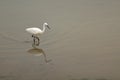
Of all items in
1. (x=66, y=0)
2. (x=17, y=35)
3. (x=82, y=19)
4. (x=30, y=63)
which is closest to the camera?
(x=30, y=63)

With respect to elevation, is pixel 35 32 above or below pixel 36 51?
above

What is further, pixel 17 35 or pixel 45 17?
pixel 45 17

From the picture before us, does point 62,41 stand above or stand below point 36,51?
above

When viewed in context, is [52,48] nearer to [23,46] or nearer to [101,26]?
[23,46]

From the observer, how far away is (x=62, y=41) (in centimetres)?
176

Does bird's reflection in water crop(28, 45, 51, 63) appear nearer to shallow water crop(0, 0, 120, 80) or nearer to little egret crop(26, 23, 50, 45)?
shallow water crop(0, 0, 120, 80)

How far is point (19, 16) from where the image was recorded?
2.18m

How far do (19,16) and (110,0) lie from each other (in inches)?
34.8

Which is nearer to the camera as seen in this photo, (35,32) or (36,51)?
(36,51)

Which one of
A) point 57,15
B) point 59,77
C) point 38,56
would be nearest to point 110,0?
point 57,15

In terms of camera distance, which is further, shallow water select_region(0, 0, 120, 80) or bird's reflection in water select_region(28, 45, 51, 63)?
bird's reflection in water select_region(28, 45, 51, 63)

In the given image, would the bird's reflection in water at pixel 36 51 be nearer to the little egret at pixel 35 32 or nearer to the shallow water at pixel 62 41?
the shallow water at pixel 62 41

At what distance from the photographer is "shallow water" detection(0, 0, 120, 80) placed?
1426mm

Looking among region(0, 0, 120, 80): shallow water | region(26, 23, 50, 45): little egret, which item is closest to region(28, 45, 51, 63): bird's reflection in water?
region(0, 0, 120, 80): shallow water
